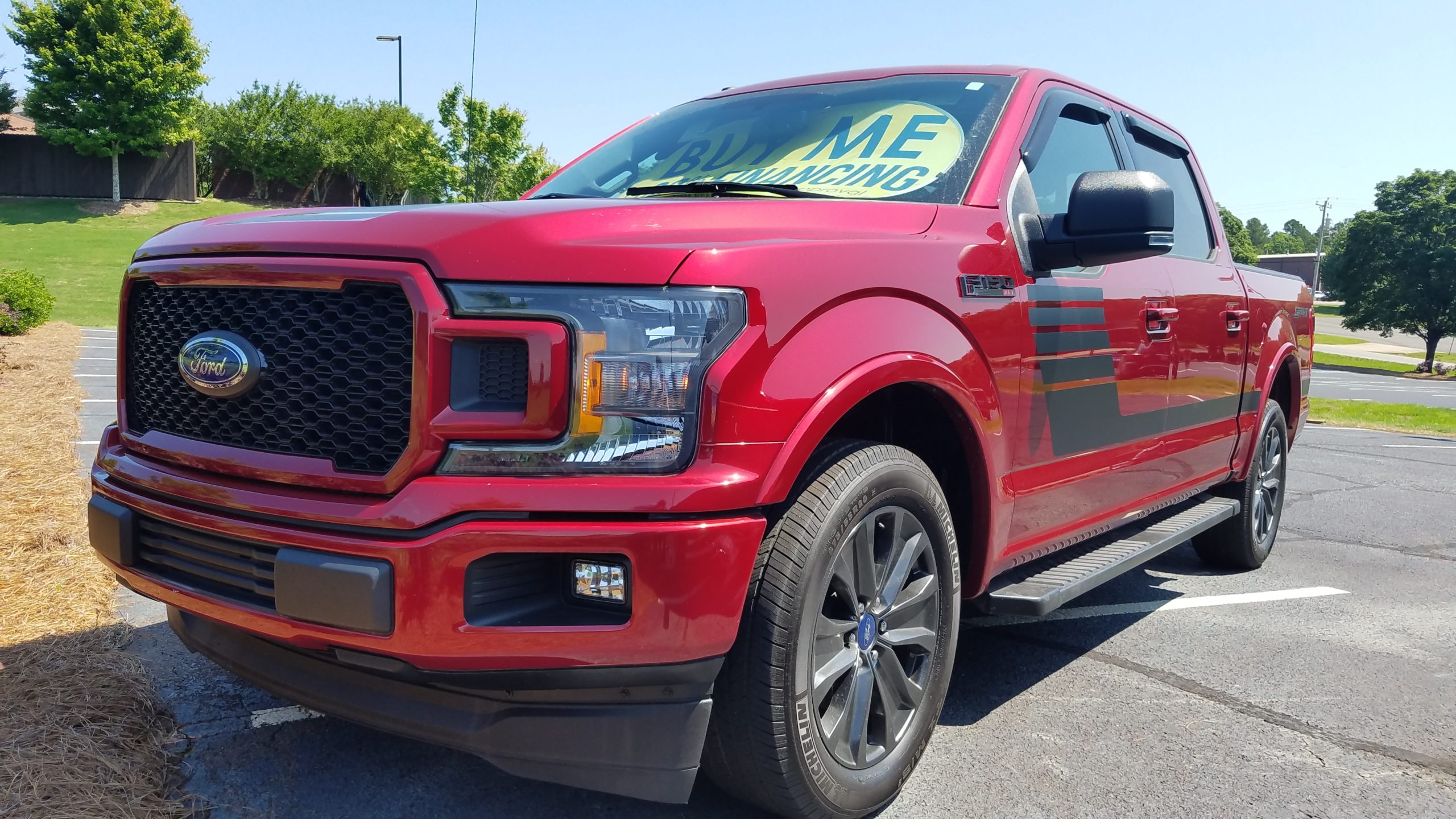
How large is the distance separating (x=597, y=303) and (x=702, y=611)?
61cm

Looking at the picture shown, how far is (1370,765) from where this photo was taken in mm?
2859

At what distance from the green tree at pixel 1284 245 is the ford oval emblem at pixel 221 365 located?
7359 inches

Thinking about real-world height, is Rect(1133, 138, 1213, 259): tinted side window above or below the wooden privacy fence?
below

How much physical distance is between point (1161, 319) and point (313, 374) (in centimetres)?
283

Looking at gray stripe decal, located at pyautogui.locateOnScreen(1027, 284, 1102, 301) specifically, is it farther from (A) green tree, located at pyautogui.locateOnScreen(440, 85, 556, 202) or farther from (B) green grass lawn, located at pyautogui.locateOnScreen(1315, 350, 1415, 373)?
(B) green grass lawn, located at pyautogui.locateOnScreen(1315, 350, 1415, 373)

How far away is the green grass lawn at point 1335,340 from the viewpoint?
65125 mm

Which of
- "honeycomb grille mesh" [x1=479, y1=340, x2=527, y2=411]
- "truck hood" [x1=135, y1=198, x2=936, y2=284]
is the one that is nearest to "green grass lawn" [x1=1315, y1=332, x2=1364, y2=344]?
"truck hood" [x1=135, y1=198, x2=936, y2=284]

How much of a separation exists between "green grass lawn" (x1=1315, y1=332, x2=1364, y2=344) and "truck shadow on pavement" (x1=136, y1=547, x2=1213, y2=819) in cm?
6951

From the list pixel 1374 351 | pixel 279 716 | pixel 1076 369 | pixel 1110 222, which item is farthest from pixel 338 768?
pixel 1374 351

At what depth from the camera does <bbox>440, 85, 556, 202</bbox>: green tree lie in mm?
34250

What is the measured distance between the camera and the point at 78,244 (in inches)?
1356

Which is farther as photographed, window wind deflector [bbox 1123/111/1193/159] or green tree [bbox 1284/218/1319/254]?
green tree [bbox 1284/218/1319/254]

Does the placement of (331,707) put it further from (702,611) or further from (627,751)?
(702,611)

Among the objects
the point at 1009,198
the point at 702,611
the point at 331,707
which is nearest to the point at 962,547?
the point at 1009,198
